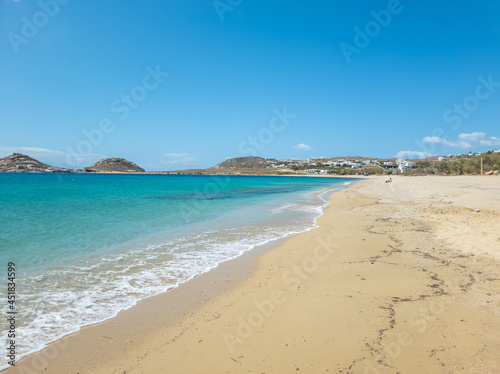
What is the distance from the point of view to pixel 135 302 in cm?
528

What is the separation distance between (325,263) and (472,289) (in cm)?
303

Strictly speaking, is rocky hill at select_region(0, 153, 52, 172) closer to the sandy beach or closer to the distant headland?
the distant headland

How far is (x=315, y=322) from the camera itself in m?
4.20

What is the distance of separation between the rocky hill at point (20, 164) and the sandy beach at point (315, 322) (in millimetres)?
181760

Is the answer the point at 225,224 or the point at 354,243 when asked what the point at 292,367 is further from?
the point at 225,224

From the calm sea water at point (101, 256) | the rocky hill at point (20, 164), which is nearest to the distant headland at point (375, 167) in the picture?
the rocky hill at point (20, 164)

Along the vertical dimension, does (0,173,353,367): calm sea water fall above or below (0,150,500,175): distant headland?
below

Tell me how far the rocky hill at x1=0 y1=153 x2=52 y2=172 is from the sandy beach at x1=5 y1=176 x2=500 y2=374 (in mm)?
181760

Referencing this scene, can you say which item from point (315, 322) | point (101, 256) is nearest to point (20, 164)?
point (101, 256)

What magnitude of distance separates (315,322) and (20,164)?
186323 millimetres

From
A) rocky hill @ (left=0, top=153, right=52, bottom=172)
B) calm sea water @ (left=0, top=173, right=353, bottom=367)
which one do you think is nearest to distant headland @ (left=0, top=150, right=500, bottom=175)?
rocky hill @ (left=0, top=153, right=52, bottom=172)

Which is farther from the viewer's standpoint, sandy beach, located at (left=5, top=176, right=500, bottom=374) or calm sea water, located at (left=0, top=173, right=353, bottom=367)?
calm sea water, located at (left=0, top=173, right=353, bottom=367)

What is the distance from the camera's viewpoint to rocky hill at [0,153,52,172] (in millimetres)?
142625

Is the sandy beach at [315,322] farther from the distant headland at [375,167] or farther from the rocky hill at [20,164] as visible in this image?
the rocky hill at [20,164]
